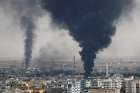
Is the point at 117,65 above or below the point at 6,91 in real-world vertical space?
above

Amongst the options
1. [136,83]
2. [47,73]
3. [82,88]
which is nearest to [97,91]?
[82,88]

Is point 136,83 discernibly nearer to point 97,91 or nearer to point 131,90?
point 131,90

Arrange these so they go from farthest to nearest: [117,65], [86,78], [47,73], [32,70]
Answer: [117,65] → [47,73] → [32,70] → [86,78]

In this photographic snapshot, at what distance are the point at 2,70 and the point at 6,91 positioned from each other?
32.8m

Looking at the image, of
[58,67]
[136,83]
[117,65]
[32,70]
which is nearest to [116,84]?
[136,83]

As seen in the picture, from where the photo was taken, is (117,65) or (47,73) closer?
(47,73)

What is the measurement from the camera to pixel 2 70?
7838cm

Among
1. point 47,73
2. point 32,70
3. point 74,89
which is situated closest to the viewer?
point 74,89

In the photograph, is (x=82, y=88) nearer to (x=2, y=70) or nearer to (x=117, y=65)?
Result: (x=2, y=70)

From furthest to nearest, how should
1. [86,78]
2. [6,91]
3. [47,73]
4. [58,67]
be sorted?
[58,67], [47,73], [86,78], [6,91]

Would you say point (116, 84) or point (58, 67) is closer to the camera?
point (116, 84)

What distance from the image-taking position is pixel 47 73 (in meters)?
76.6

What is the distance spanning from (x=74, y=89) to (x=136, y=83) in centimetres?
775

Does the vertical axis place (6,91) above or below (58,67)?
below
